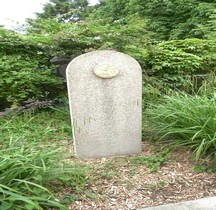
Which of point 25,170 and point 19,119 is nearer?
point 25,170

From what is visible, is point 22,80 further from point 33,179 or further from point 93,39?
point 33,179

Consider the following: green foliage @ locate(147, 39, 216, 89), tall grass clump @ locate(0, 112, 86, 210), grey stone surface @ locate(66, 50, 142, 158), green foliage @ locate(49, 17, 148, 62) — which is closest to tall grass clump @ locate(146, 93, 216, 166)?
grey stone surface @ locate(66, 50, 142, 158)

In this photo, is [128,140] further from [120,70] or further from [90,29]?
[90,29]

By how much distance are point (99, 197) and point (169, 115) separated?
1.20 m

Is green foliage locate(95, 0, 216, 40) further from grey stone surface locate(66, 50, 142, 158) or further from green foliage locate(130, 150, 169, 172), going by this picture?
green foliage locate(130, 150, 169, 172)

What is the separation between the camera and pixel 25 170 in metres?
1.72

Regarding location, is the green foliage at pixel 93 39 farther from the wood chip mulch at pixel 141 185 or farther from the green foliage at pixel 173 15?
the green foliage at pixel 173 15

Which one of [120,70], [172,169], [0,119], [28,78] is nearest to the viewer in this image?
[172,169]

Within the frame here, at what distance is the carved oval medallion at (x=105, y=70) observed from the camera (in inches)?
95.6

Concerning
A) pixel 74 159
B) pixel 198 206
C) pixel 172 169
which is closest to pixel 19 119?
pixel 74 159

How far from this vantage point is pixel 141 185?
6.81ft

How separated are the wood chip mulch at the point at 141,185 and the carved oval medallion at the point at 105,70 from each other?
0.89 m

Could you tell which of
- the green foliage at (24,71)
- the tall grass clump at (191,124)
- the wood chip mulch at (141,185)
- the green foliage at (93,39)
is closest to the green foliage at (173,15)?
the green foliage at (93,39)

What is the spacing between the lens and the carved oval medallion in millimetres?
2429
